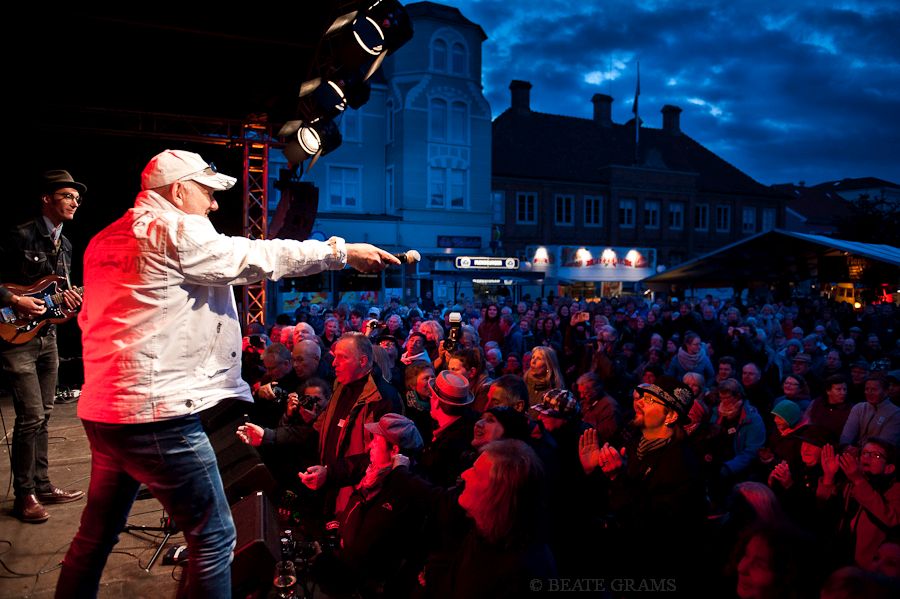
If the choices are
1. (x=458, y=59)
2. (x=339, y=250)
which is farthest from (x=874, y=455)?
(x=458, y=59)

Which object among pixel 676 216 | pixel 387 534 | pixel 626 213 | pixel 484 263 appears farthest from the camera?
pixel 676 216

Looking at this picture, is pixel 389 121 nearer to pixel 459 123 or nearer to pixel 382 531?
pixel 459 123

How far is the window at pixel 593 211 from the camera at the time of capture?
109 feet

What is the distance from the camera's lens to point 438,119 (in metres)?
27.0

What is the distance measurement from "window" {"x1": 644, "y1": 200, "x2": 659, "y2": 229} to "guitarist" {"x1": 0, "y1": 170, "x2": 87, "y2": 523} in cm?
3408

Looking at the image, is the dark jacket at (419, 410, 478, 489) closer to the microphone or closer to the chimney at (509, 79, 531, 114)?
the microphone

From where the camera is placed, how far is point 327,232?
80.5 feet

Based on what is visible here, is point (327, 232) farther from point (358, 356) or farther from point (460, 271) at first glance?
point (358, 356)

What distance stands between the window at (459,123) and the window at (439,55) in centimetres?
179

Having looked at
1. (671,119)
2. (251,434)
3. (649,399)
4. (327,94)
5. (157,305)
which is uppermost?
(671,119)

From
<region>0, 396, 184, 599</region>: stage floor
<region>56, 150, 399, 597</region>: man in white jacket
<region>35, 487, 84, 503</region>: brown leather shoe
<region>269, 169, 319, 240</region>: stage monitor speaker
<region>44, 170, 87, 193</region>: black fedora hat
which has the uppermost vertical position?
<region>269, 169, 319, 240</region>: stage monitor speaker

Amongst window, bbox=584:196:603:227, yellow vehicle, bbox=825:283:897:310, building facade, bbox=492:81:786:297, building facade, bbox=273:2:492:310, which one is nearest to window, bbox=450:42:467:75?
building facade, bbox=273:2:492:310

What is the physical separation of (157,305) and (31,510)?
265 cm

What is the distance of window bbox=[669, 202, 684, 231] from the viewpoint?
35344 mm
